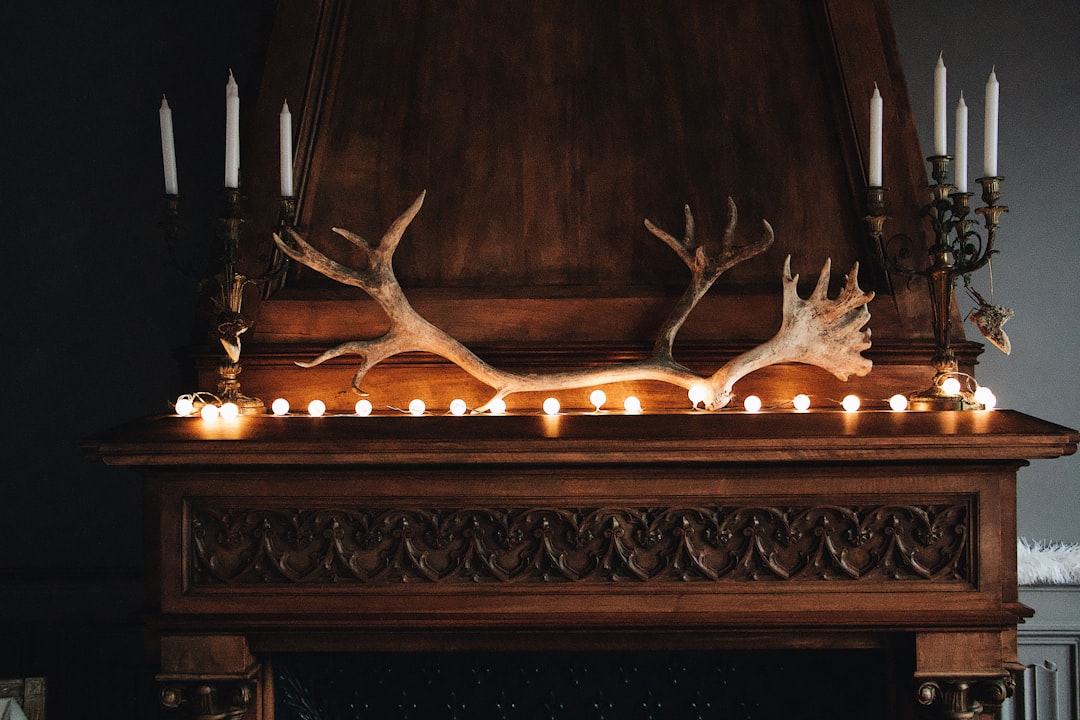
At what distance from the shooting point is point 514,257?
1.98 m

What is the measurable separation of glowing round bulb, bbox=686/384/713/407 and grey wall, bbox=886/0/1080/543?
3.31 ft

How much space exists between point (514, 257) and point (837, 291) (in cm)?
68

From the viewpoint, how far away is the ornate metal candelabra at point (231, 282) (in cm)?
178

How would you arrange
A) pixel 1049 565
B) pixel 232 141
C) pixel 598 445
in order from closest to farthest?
pixel 598 445 < pixel 232 141 < pixel 1049 565

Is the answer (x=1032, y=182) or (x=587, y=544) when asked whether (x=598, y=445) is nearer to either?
(x=587, y=544)

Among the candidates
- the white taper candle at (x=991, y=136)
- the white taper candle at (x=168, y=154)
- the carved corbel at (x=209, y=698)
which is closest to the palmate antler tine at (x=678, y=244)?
the white taper candle at (x=991, y=136)

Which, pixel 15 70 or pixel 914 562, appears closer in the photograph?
pixel 914 562

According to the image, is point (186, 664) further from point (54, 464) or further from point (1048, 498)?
point (1048, 498)

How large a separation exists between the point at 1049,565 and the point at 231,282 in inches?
83.5

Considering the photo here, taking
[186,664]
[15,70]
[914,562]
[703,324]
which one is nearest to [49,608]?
[186,664]

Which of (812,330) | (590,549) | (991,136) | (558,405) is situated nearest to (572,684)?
(590,549)

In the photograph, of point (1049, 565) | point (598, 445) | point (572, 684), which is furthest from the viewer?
point (1049, 565)

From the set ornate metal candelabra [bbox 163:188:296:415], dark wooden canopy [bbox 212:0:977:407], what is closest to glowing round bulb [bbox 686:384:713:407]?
dark wooden canopy [bbox 212:0:977:407]

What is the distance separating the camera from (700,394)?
1846mm
